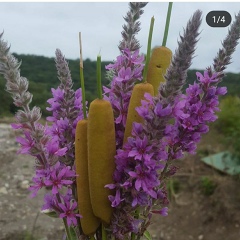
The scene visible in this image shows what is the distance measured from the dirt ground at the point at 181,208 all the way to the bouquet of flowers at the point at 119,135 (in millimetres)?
2260

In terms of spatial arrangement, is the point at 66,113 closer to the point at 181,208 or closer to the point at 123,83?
the point at 123,83

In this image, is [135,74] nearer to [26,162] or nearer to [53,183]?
[53,183]

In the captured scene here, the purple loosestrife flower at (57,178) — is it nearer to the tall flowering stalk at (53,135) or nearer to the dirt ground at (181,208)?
the tall flowering stalk at (53,135)

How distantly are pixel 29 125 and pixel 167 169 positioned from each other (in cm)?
22

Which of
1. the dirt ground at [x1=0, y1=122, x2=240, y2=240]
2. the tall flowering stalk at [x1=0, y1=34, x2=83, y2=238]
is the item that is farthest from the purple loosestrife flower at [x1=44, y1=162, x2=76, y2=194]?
the dirt ground at [x1=0, y1=122, x2=240, y2=240]

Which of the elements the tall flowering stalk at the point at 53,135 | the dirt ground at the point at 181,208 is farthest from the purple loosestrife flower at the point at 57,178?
the dirt ground at the point at 181,208

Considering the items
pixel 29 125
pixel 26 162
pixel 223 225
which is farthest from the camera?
pixel 26 162

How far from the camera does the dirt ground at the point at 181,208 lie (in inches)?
129

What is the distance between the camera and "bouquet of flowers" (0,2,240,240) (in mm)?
713

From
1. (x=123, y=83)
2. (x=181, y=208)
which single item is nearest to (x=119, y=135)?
(x=123, y=83)

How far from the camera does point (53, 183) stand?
76cm

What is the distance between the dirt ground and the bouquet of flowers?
2260 mm

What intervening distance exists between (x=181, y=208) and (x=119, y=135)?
3037 mm

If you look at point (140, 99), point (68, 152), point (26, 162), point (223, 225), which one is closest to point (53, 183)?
point (68, 152)
